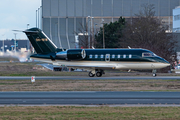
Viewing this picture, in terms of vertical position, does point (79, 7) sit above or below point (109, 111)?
above

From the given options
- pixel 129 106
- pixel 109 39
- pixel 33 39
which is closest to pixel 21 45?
pixel 109 39

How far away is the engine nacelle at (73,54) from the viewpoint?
3519 centimetres

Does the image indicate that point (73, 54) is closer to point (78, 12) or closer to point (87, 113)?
point (87, 113)

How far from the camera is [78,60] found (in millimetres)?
35531

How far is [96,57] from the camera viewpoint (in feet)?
116

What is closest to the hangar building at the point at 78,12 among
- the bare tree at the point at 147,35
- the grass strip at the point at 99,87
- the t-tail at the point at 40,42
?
the bare tree at the point at 147,35

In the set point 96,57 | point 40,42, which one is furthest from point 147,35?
point 40,42

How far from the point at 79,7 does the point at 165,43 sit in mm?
35783

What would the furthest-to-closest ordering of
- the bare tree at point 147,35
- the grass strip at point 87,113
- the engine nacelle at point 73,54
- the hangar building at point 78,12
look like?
the hangar building at point 78,12, the bare tree at point 147,35, the engine nacelle at point 73,54, the grass strip at point 87,113

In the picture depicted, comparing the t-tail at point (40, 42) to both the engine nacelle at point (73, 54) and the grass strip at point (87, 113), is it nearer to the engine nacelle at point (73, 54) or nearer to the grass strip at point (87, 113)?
the engine nacelle at point (73, 54)

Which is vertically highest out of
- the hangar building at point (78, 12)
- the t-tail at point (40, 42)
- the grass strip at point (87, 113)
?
the hangar building at point (78, 12)

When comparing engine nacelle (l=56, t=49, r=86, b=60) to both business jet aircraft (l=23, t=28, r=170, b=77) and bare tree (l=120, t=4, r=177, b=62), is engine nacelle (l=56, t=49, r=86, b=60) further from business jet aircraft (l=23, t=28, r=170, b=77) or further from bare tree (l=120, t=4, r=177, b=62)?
bare tree (l=120, t=4, r=177, b=62)

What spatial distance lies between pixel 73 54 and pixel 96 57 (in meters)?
2.61

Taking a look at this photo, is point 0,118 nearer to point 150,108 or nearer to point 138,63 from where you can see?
point 150,108
